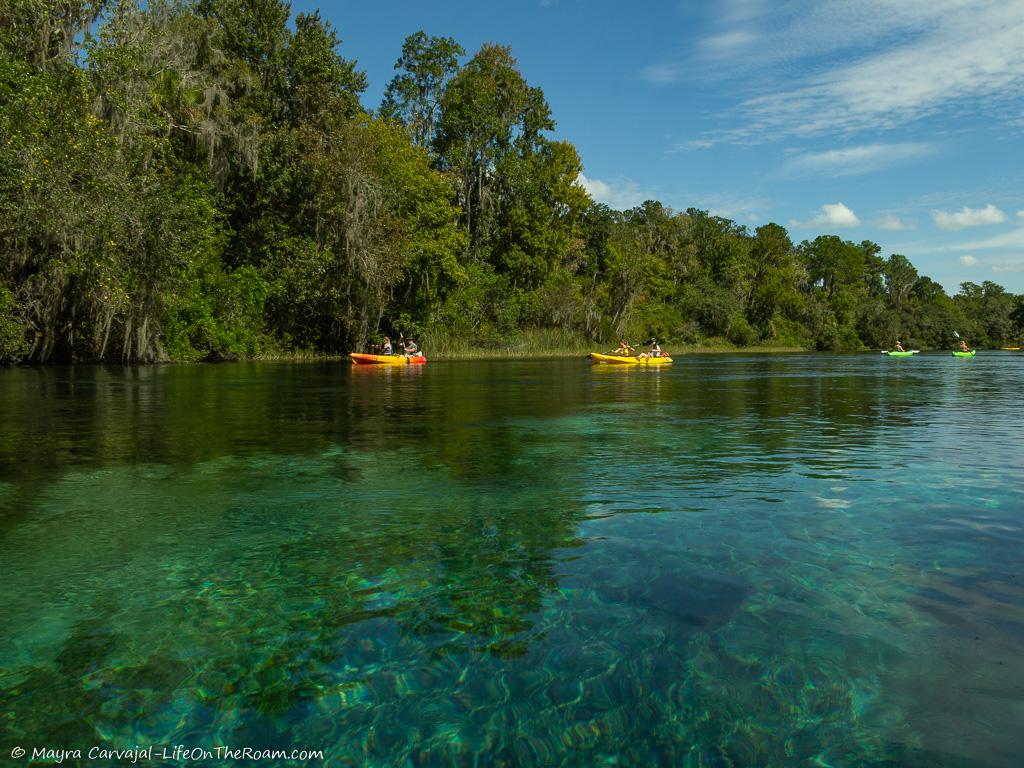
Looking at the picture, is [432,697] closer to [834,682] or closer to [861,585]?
[834,682]

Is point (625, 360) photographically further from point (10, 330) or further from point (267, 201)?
point (10, 330)

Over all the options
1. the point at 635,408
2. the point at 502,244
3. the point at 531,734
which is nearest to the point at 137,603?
the point at 531,734

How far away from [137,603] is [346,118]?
150 feet

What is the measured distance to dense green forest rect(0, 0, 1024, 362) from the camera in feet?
90.6

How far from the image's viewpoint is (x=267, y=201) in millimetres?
45812

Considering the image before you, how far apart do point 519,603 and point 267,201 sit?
4487 centimetres

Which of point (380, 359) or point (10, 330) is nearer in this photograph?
point (10, 330)

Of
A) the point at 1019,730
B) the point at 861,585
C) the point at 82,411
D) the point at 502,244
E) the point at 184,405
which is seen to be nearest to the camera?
the point at 1019,730

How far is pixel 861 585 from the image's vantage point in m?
5.50

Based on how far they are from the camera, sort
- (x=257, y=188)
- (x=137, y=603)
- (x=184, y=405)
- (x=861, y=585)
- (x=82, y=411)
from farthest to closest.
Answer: (x=257, y=188), (x=184, y=405), (x=82, y=411), (x=861, y=585), (x=137, y=603)

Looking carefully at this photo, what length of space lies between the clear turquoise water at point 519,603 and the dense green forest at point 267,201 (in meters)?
19.3

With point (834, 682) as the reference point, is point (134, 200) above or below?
above

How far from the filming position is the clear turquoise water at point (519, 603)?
3627 mm

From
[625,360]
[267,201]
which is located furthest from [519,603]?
[267,201]
